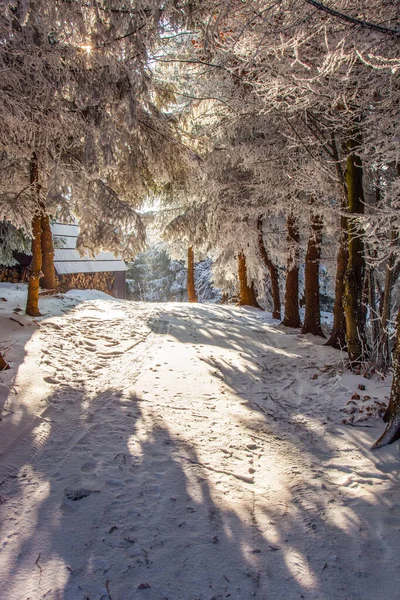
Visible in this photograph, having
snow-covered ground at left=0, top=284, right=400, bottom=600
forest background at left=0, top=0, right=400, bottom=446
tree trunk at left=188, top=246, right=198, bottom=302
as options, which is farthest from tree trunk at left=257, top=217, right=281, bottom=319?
snow-covered ground at left=0, top=284, right=400, bottom=600

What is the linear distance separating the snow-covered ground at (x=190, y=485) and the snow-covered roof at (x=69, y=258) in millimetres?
15164

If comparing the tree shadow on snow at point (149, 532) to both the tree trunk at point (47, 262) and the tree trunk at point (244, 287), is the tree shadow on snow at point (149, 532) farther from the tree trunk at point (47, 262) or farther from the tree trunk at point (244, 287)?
the tree trunk at point (47, 262)

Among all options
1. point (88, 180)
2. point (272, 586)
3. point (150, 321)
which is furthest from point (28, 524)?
point (150, 321)

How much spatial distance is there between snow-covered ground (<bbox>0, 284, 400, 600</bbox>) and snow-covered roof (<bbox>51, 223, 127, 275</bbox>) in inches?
597

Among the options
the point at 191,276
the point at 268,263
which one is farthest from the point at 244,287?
the point at 191,276

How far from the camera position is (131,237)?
7.53 meters

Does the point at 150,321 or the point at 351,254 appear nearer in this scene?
the point at 351,254

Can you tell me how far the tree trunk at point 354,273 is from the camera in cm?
607

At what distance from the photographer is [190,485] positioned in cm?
286

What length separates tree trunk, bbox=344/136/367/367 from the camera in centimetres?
607

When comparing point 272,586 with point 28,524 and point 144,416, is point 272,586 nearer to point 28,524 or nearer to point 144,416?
point 28,524


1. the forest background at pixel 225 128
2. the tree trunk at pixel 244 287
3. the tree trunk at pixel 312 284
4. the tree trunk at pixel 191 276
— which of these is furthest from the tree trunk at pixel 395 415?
the tree trunk at pixel 191 276

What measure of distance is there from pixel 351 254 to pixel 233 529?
5.12 metres

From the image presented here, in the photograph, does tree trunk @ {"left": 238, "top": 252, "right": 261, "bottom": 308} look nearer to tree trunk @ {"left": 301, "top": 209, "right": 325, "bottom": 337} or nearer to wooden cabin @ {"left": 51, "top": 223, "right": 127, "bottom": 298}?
tree trunk @ {"left": 301, "top": 209, "right": 325, "bottom": 337}
